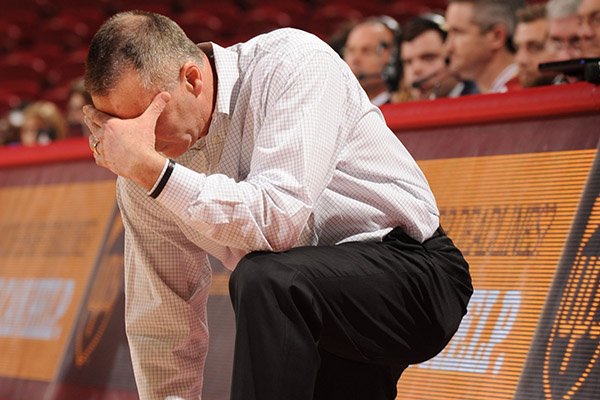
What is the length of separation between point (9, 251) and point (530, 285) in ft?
5.89

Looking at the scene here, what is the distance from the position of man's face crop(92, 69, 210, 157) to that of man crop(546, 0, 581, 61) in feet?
6.14

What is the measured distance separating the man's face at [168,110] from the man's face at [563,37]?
186cm

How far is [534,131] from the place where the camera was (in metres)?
2.17

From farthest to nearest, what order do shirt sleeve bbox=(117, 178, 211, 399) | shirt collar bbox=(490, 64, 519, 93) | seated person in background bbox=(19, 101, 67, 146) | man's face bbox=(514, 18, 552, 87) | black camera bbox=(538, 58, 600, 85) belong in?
seated person in background bbox=(19, 101, 67, 146), shirt collar bbox=(490, 64, 519, 93), man's face bbox=(514, 18, 552, 87), black camera bbox=(538, 58, 600, 85), shirt sleeve bbox=(117, 178, 211, 399)

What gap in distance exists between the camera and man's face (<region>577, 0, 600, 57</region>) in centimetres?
304

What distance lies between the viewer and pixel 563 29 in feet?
10.8

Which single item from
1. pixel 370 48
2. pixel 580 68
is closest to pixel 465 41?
pixel 370 48

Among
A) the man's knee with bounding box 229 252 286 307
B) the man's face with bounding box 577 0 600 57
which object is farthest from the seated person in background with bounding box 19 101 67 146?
the man's knee with bounding box 229 252 286 307

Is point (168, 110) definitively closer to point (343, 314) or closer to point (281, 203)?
point (281, 203)

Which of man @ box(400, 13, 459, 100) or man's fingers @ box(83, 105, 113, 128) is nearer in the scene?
man's fingers @ box(83, 105, 113, 128)

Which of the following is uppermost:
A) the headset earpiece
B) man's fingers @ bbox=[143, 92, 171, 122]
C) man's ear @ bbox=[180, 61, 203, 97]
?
man's ear @ bbox=[180, 61, 203, 97]

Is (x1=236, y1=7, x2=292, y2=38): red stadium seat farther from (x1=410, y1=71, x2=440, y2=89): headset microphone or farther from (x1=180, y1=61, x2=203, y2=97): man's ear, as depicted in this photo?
(x1=180, y1=61, x2=203, y2=97): man's ear

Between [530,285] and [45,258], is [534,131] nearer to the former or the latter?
[530,285]

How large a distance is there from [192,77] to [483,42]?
7.46ft
